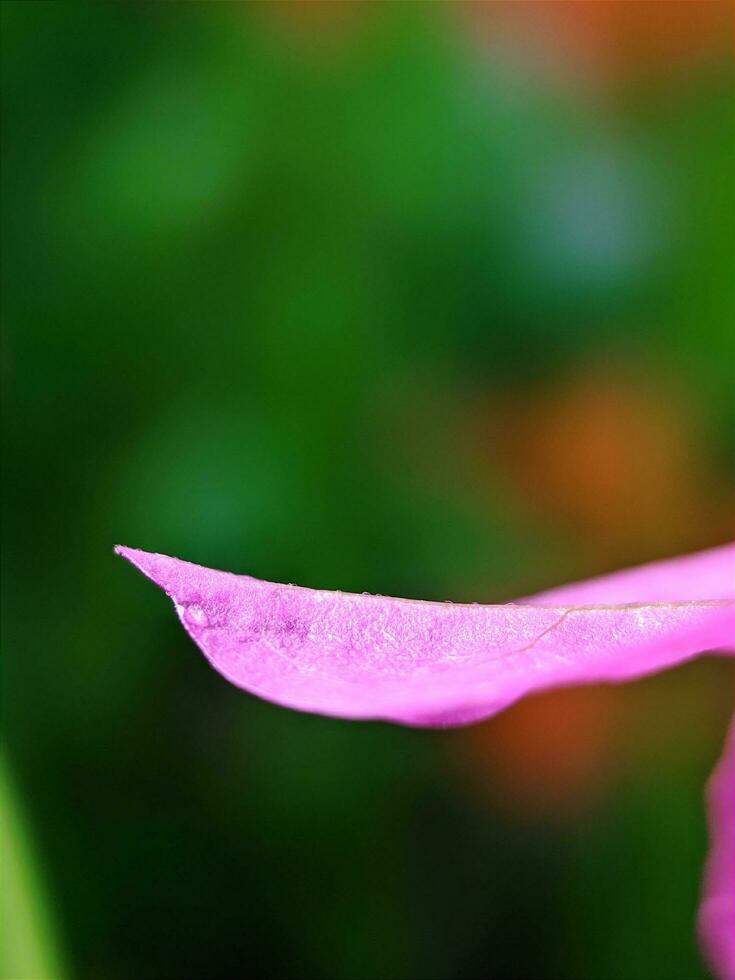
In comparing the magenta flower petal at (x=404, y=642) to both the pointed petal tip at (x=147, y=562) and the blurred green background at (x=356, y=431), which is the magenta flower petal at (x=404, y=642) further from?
the blurred green background at (x=356, y=431)

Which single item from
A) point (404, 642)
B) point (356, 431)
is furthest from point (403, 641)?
point (356, 431)

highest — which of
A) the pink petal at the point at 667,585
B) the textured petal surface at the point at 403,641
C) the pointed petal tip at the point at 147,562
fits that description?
the pointed petal tip at the point at 147,562

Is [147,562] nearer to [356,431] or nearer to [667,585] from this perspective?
[667,585]

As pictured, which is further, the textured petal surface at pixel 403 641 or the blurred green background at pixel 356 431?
the blurred green background at pixel 356 431

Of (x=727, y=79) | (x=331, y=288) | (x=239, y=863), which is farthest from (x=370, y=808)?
(x=727, y=79)

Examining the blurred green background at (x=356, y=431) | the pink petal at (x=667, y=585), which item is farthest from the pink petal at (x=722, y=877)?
the blurred green background at (x=356, y=431)

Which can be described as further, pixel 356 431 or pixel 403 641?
pixel 356 431
